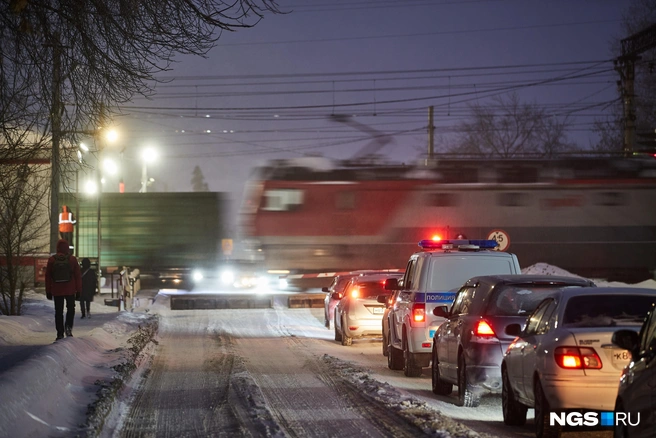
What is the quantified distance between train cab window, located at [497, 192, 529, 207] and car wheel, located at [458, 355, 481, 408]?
3040cm

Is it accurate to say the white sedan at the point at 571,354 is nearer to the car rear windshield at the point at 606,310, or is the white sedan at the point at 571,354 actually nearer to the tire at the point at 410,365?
the car rear windshield at the point at 606,310

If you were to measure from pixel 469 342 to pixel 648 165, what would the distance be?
105ft

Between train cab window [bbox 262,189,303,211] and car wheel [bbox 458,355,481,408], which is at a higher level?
train cab window [bbox 262,189,303,211]

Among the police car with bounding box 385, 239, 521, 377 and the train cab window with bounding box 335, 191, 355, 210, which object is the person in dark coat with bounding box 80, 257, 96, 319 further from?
the train cab window with bounding box 335, 191, 355, 210

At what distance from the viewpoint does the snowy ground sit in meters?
9.23

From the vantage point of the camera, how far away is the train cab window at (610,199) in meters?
41.2

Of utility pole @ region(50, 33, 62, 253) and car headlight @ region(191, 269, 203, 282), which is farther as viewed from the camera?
car headlight @ region(191, 269, 203, 282)

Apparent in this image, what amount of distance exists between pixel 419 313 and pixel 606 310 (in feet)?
19.5

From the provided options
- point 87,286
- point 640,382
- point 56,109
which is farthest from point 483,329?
point 87,286

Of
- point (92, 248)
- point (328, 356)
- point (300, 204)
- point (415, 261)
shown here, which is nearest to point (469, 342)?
point (415, 261)

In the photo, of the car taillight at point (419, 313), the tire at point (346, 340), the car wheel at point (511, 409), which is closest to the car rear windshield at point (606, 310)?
the car wheel at point (511, 409)

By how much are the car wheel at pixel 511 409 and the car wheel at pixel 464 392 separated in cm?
104

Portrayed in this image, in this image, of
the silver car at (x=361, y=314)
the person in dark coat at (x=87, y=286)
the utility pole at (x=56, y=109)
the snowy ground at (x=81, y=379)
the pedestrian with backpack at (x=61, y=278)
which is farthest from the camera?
the person in dark coat at (x=87, y=286)

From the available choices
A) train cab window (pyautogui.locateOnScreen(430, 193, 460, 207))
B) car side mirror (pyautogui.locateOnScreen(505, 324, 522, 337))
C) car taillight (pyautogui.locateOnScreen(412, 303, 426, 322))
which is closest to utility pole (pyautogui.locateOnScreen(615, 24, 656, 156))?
train cab window (pyautogui.locateOnScreen(430, 193, 460, 207))
